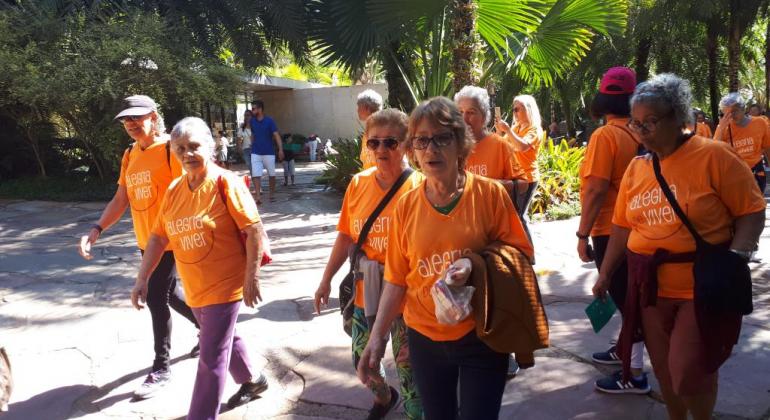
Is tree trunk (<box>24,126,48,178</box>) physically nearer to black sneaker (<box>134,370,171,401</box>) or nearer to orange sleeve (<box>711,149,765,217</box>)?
black sneaker (<box>134,370,171,401</box>)

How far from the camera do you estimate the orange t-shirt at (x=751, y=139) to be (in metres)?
6.71

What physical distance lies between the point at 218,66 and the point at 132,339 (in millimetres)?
8956

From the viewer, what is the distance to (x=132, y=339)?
4902 mm

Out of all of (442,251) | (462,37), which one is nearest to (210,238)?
(442,251)

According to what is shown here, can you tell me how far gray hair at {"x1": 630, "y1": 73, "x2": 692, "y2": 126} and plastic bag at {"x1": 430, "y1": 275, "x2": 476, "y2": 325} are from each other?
120 centimetres

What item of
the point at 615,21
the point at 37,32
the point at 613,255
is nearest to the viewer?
the point at 613,255

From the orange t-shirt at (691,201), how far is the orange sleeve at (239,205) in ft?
5.97

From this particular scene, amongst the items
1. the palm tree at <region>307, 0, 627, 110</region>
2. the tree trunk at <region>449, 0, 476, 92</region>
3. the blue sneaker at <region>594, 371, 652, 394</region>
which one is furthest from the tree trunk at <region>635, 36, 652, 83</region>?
the blue sneaker at <region>594, 371, 652, 394</region>

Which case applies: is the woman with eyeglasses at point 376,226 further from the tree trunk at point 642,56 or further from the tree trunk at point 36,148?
the tree trunk at point 642,56

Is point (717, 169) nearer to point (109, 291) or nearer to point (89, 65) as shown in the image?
point (109, 291)

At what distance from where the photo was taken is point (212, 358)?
3.12 m

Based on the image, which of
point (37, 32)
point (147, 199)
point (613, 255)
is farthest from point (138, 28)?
point (613, 255)

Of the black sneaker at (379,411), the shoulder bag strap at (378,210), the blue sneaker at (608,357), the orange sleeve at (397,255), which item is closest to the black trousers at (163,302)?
the black sneaker at (379,411)

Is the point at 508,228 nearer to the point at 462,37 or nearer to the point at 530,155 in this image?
the point at 530,155
